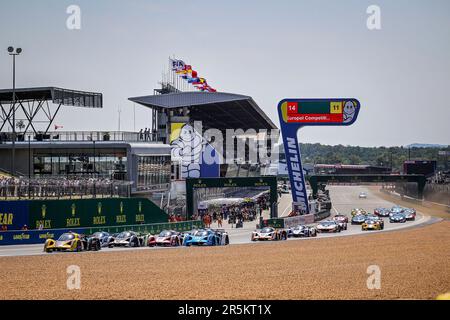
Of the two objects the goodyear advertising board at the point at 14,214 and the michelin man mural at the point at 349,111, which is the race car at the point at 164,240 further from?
the michelin man mural at the point at 349,111

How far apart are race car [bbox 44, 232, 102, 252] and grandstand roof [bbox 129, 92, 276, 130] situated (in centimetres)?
4711

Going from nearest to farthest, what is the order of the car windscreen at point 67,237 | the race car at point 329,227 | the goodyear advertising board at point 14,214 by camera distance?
the car windscreen at point 67,237
the goodyear advertising board at point 14,214
the race car at point 329,227

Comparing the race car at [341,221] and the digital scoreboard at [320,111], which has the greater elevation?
the digital scoreboard at [320,111]

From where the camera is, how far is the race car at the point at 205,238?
40.4m

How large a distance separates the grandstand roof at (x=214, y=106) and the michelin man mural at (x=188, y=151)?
165 inches

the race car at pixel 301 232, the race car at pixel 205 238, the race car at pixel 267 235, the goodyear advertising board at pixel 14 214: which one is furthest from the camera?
the race car at pixel 301 232

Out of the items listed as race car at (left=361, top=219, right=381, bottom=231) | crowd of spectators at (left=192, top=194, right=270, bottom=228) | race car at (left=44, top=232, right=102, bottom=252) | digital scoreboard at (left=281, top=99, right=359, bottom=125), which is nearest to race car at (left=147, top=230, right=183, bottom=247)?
race car at (left=44, top=232, right=102, bottom=252)

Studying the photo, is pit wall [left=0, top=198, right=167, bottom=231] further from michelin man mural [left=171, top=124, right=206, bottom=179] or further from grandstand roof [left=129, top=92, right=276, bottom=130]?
grandstand roof [left=129, top=92, right=276, bottom=130]

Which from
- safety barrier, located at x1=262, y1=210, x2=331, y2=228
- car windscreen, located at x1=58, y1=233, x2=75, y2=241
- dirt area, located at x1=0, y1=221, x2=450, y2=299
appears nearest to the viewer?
dirt area, located at x1=0, y1=221, x2=450, y2=299

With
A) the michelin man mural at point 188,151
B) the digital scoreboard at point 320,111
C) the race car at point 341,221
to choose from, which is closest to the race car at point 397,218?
the race car at point 341,221

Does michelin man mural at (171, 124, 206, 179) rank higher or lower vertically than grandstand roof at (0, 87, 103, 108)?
lower

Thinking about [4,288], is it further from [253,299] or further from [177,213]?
[177,213]

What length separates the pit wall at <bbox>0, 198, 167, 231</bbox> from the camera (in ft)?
143
